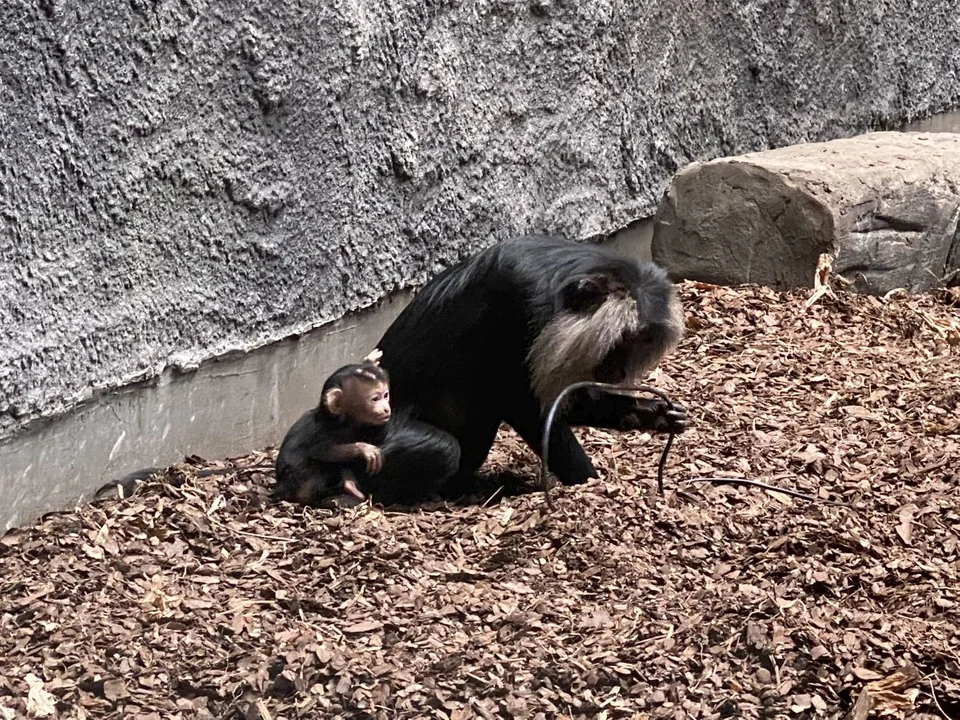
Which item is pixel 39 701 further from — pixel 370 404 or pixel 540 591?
pixel 370 404

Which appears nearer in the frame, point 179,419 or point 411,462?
point 411,462

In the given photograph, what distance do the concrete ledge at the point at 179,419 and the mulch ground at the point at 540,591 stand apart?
109 millimetres

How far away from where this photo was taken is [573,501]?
16.3 feet

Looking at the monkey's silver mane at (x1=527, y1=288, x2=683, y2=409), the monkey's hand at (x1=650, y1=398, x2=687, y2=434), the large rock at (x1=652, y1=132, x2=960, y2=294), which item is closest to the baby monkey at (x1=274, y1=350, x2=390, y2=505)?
the monkey's silver mane at (x1=527, y1=288, x2=683, y2=409)

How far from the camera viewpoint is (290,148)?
547cm

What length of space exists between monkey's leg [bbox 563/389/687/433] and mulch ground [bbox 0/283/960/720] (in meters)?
0.22

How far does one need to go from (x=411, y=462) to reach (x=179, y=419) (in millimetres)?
965

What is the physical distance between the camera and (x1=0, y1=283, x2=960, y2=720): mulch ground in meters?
3.69

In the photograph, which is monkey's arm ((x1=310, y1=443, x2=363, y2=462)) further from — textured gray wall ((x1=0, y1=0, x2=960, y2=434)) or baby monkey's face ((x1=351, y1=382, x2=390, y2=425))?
textured gray wall ((x1=0, y1=0, x2=960, y2=434))

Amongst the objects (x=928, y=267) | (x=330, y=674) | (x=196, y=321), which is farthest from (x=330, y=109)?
(x=928, y=267)

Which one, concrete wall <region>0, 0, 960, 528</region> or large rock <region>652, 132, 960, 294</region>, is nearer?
concrete wall <region>0, 0, 960, 528</region>

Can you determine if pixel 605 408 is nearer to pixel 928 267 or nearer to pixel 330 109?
pixel 330 109

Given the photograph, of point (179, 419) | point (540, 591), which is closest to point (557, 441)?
point (540, 591)

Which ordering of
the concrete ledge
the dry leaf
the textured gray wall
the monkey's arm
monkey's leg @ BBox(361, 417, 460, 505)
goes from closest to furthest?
the dry leaf
the textured gray wall
the concrete ledge
the monkey's arm
monkey's leg @ BBox(361, 417, 460, 505)
